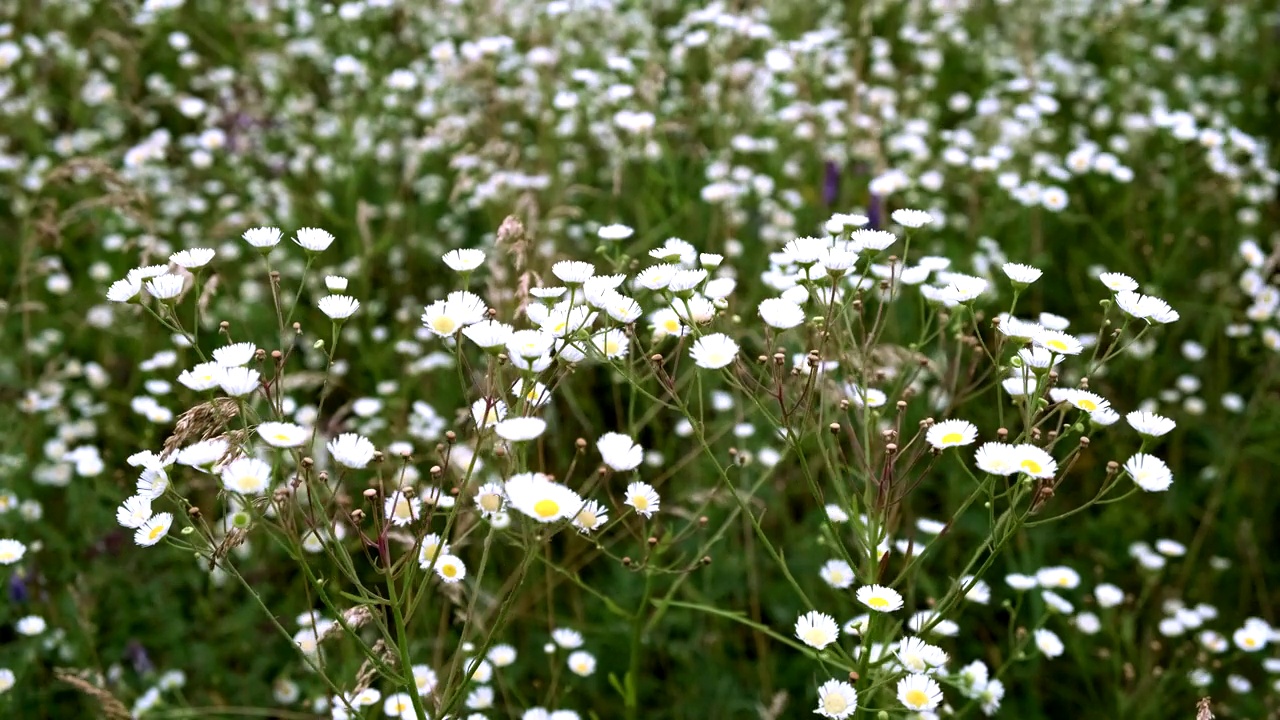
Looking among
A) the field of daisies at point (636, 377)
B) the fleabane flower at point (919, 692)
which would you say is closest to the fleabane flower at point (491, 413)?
the field of daisies at point (636, 377)

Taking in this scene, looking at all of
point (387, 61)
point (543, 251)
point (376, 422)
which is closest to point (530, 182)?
point (543, 251)

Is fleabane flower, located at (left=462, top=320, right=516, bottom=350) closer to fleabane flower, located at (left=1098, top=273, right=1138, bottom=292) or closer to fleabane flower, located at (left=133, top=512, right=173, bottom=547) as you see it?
fleabane flower, located at (left=133, top=512, right=173, bottom=547)

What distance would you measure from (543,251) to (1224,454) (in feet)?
7.24

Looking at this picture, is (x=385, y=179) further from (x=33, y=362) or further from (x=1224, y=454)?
(x=1224, y=454)

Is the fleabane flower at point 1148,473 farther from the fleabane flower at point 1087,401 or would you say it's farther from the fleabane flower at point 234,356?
the fleabane flower at point 234,356

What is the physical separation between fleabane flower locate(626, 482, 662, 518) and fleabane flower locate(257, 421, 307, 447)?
1.84ft

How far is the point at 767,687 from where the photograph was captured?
256 cm

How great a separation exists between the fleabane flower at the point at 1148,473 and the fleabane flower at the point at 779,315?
1.69ft

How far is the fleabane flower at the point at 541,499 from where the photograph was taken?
1.37 meters

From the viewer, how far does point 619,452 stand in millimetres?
1615

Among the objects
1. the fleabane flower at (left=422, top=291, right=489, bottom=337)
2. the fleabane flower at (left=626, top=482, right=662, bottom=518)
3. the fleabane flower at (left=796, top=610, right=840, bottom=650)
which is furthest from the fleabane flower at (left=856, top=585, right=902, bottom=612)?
the fleabane flower at (left=422, top=291, right=489, bottom=337)

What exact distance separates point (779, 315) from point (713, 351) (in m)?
0.12

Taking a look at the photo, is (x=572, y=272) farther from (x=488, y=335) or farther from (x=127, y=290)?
(x=127, y=290)

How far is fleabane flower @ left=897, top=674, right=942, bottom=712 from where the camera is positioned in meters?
1.62
